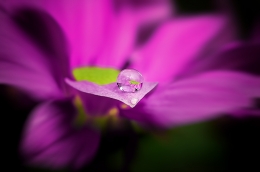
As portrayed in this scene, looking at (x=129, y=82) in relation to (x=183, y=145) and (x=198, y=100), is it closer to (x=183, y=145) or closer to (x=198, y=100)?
(x=198, y=100)

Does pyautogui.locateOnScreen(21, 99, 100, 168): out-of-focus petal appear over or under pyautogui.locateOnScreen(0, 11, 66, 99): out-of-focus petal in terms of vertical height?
under

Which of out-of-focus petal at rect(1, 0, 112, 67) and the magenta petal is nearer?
the magenta petal

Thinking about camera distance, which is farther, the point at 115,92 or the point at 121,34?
the point at 121,34

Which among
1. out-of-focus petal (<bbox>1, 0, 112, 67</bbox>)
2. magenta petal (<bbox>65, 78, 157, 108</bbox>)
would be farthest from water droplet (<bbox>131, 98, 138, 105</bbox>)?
out-of-focus petal (<bbox>1, 0, 112, 67</bbox>)

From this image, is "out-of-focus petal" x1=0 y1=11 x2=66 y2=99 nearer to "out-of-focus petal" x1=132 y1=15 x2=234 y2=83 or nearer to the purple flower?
the purple flower

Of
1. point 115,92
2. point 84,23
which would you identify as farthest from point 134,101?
point 84,23

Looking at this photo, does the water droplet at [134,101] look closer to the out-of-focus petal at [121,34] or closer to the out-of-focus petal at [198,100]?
the out-of-focus petal at [198,100]

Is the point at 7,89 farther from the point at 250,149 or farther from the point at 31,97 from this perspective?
the point at 250,149
